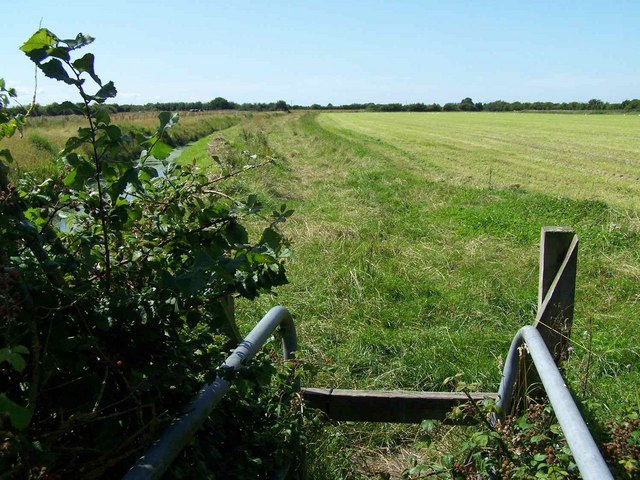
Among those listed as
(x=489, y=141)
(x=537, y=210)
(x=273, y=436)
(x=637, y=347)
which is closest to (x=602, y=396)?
(x=637, y=347)

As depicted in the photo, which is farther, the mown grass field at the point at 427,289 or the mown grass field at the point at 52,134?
the mown grass field at the point at 52,134

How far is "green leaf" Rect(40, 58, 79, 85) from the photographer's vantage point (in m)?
1.48

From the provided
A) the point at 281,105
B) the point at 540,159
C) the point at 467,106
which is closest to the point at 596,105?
the point at 467,106

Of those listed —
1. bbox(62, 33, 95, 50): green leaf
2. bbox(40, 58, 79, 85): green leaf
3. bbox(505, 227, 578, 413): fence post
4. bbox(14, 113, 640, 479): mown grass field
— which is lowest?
bbox(14, 113, 640, 479): mown grass field

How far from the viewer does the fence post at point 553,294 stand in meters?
3.04

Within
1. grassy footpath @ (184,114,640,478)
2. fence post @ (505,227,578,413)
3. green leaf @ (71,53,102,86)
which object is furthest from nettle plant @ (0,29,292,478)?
fence post @ (505,227,578,413)

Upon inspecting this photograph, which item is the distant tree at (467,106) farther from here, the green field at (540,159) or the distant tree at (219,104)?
the green field at (540,159)

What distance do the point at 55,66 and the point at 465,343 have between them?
411cm

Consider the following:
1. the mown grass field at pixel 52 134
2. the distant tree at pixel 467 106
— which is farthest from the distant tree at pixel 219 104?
the distant tree at pixel 467 106

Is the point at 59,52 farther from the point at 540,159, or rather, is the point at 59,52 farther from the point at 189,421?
the point at 540,159

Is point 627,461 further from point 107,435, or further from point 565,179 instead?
point 565,179

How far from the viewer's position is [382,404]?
316 cm

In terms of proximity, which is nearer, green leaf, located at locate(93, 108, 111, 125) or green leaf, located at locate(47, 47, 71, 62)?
green leaf, located at locate(47, 47, 71, 62)

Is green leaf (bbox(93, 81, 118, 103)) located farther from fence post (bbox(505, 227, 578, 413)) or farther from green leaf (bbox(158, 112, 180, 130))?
fence post (bbox(505, 227, 578, 413))
